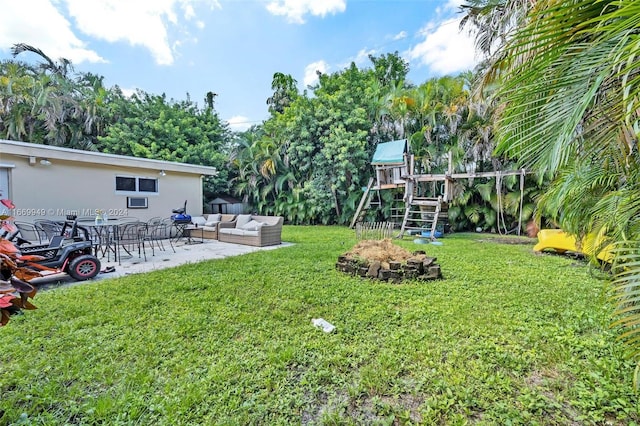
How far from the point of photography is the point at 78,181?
27.4 ft

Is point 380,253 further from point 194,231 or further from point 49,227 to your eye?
point 194,231

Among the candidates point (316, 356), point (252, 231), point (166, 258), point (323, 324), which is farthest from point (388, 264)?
point (166, 258)

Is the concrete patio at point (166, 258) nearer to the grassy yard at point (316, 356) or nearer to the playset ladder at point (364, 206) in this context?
the grassy yard at point (316, 356)

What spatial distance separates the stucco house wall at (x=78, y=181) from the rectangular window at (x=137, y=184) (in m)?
0.03

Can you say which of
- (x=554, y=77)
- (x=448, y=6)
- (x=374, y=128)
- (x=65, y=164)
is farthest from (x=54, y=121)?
(x=554, y=77)

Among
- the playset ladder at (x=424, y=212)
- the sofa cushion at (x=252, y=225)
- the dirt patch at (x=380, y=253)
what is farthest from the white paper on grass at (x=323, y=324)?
the playset ladder at (x=424, y=212)

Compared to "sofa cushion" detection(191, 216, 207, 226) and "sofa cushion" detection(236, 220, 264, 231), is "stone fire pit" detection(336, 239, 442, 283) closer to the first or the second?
"sofa cushion" detection(236, 220, 264, 231)

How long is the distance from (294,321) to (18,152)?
28.4 ft

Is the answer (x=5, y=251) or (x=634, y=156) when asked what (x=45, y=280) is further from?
(x=634, y=156)

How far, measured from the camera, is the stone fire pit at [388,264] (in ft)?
15.3

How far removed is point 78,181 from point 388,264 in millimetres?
9135

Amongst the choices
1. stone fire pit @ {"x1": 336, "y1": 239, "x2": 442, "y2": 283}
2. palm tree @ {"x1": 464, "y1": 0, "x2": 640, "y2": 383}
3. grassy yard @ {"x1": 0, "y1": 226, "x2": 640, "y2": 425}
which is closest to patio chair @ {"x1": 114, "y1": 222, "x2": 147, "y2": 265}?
grassy yard @ {"x1": 0, "y1": 226, "x2": 640, "y2": 425}

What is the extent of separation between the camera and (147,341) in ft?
8.99

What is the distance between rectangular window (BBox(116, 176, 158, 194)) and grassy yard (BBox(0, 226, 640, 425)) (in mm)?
6060
